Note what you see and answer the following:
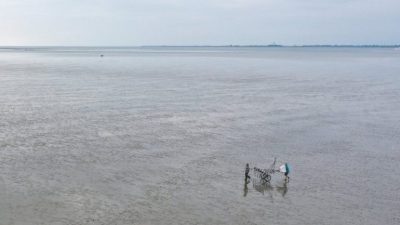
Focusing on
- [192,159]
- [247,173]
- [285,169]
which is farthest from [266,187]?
[192,159]

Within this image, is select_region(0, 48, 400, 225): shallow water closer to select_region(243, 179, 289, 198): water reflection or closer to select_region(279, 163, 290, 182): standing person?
select_region(243, 179, 289, 198): water reflection

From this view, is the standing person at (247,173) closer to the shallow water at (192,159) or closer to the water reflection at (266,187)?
the water reflection at (266,187)

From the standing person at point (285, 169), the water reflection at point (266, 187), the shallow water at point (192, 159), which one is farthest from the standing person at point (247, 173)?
the standing person at point (285, 169)

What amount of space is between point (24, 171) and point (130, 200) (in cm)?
952

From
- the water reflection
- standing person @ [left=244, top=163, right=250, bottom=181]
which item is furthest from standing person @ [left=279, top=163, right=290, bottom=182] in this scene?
standing person @ [left=244, top=163, right=250, bottom=181]

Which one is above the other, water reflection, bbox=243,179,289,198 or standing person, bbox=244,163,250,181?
standing person, bbox=244,163,250,181

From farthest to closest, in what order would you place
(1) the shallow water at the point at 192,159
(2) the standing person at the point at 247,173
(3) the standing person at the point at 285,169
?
(3) the standing person at the point at 285,169 < (2) the standing person at the point at 247,173 < (1) the shallow water at the point at 192,159

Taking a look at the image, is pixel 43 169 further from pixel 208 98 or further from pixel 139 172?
pixel 208 98

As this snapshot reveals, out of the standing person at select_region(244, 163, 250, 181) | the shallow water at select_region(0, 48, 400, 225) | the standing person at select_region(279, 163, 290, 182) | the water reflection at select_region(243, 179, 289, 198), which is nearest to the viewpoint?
the shallow water at select_region(0, 48, 400, 225)

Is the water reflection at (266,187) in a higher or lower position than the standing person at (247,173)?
lower

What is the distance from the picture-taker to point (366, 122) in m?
53.5

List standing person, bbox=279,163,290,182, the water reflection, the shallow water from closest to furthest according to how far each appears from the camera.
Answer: the shallow water < the water reflection < standing person, bbox=279,163,290,182

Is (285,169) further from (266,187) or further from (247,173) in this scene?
(247,173)

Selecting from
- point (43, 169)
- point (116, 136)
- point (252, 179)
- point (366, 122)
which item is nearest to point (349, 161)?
point (252, 179)
